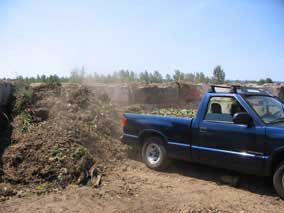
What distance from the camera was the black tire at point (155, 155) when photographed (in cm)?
612

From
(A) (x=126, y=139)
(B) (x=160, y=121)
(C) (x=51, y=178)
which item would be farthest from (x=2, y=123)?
(B) (x=160, y=121)

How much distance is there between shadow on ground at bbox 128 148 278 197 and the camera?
5.13 meters

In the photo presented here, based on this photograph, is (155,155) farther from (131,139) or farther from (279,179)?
(279,179)

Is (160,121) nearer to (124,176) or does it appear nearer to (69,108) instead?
(124,176)

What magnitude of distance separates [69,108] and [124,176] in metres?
3.57

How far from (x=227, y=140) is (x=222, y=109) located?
656mm

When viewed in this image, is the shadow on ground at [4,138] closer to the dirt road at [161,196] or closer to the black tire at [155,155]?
the dirt road at [161,196]

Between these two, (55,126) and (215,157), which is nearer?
(215,157)

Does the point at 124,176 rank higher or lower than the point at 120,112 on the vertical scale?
lower

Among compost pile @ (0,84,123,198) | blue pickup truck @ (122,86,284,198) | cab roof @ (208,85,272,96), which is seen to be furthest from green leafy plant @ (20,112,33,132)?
cab roof @ (208,85,272,96)

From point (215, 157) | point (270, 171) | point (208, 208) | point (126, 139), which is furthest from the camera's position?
point (126, 139)

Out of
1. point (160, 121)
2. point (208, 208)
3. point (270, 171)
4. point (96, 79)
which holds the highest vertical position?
point (96, 79)

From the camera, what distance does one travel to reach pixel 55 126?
7.32 metres

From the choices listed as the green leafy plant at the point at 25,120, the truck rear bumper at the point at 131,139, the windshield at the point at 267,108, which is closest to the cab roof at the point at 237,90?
the windshield at the point at 267,108
